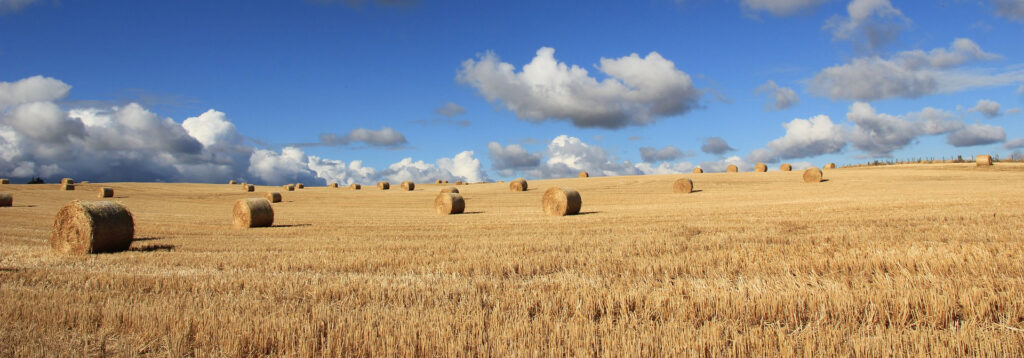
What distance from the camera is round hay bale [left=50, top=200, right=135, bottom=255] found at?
11.1 metres

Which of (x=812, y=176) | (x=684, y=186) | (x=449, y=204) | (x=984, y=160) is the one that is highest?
(x=984, y=160)

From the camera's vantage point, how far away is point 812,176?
39.5 meters

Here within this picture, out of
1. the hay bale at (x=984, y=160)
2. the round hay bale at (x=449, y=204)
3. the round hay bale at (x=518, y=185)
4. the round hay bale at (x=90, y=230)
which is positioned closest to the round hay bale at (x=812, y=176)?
the hay bale at (x=984, y=160)

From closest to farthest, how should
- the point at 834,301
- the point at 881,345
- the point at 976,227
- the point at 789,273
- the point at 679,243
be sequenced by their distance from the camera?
1. the point at 881,345
2. the point at 834,301
3. the point at 789,273
4. the point at 679,243
5. the point at 976,227

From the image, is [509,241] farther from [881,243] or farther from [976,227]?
[976,227]

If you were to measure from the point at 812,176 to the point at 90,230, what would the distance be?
4025cm

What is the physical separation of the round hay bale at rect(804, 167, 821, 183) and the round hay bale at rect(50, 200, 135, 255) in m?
39.5

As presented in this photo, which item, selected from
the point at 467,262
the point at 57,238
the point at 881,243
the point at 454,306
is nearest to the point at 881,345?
the point at 454,306

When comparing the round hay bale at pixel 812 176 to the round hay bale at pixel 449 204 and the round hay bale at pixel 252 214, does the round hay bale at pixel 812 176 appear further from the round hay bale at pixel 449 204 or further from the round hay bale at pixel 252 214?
the round hay bale at pixel 252 214

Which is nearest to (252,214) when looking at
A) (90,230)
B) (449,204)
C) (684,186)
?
(90,230)

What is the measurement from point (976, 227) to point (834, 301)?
822cm

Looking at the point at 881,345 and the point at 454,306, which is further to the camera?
the point at 454,306

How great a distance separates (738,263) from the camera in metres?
7.37

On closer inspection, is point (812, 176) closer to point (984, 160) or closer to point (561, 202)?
point (984, 160)
